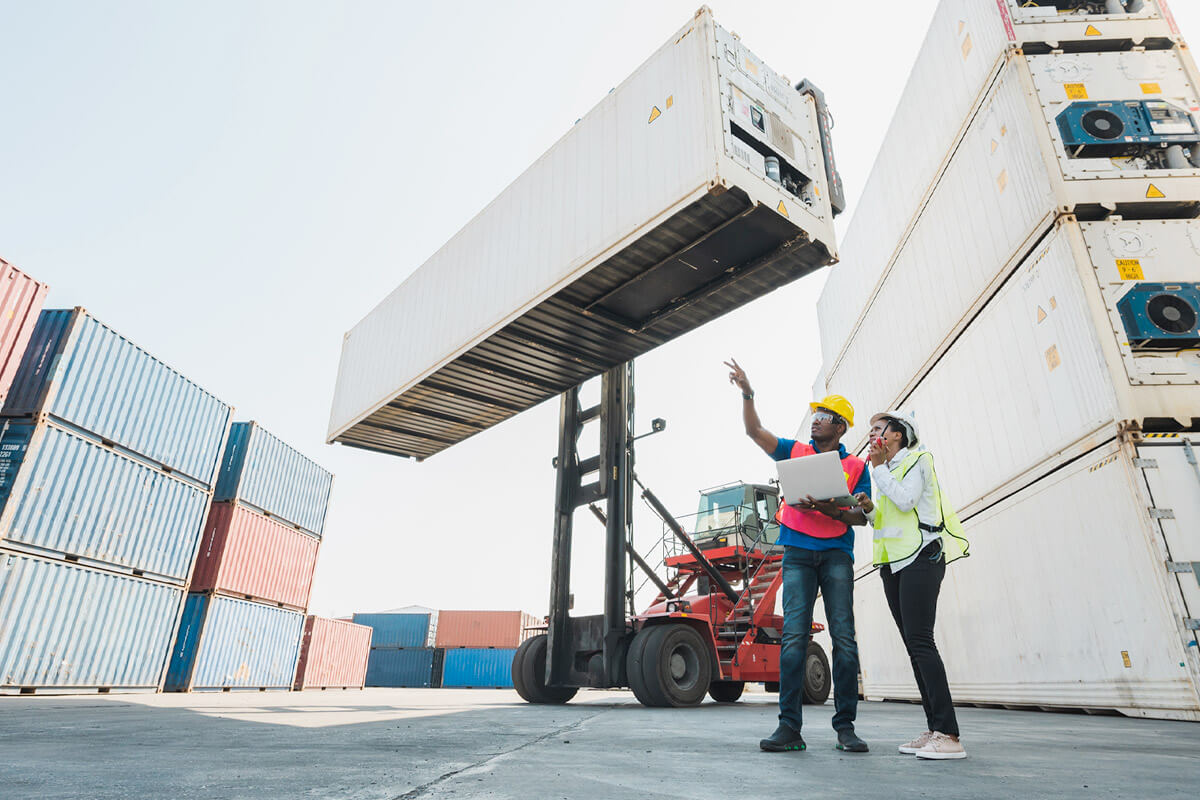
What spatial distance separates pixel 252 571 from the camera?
13.6 meters

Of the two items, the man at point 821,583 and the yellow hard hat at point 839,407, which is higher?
the yellow hard hat at point 839,407

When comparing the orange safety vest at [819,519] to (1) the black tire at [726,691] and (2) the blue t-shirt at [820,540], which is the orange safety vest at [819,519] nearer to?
(2) the blue t-shirt at [820,540]

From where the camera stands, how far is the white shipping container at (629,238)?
612 cm

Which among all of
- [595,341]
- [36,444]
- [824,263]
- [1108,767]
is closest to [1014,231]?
[824,263]

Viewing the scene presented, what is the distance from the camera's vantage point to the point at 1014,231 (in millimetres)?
6387

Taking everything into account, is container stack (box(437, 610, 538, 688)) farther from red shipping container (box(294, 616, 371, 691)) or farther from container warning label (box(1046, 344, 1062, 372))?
container warning label (box(1046, 344, 1062, 372))

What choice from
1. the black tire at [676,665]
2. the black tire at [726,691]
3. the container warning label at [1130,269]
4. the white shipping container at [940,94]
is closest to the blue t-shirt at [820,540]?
the container warning label at [1130,269]

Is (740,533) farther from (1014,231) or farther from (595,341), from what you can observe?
(1014,231)

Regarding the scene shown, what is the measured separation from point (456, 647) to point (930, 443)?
2575 cm

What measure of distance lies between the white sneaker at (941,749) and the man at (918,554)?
13 mm

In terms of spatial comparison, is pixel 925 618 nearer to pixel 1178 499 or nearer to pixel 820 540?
pixel 820 540

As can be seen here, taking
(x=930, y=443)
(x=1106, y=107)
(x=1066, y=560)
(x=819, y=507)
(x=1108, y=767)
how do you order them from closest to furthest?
(x=1108, y=767)
(x=819, y=507)
(x=1066, y=560)
(x=1106, y=107)
(x=930, y=443)

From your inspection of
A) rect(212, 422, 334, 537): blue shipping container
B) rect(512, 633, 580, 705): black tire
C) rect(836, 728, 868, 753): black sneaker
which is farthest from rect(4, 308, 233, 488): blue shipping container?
rect(836, 728, 868, 753): black sneaker

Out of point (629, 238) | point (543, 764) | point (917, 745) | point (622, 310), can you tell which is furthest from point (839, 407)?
point (622, 310)
